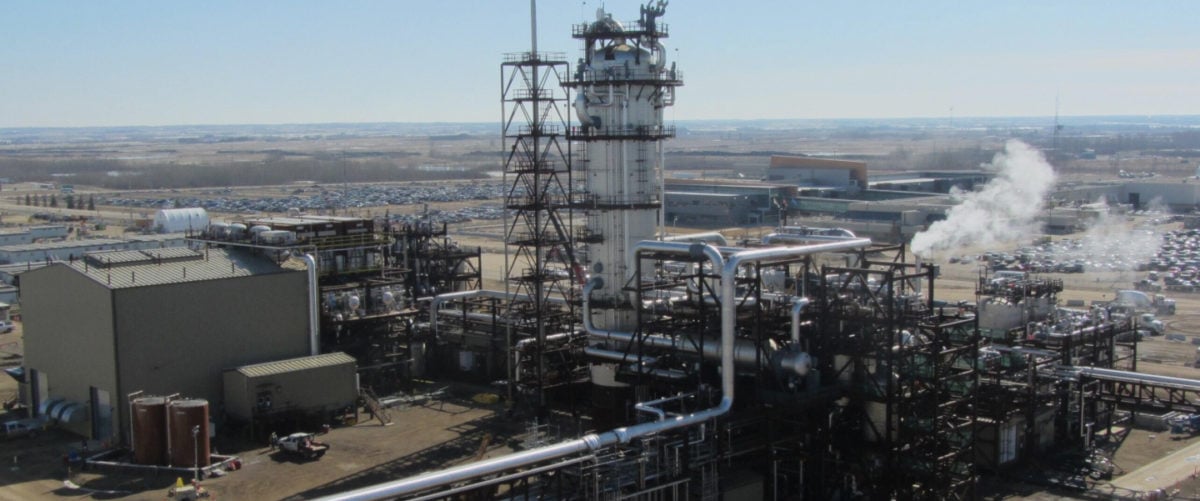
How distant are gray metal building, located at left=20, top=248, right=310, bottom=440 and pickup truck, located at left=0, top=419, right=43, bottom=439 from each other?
0.89 metres

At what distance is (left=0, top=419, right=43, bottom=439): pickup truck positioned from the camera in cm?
3762

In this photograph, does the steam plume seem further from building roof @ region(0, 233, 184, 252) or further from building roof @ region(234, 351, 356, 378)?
building roof @ region(0, 233, 184, 252)

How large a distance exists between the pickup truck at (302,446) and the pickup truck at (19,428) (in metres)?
9.54

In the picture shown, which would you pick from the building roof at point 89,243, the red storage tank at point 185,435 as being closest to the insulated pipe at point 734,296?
the red storage tank at point 185,435

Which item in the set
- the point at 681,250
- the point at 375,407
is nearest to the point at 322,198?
the point at 375,407

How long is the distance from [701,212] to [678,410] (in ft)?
284

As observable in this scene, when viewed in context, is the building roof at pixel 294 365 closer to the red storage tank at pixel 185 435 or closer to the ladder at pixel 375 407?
the ladder at pixel 375 407

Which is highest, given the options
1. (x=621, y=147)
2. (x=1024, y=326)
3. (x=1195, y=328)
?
(x=621, y=147)

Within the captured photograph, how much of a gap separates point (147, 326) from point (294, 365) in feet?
16.0

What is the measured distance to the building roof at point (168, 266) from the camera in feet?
121

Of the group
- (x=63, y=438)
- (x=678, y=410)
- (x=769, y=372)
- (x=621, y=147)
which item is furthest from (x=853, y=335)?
(x=63, y=438)

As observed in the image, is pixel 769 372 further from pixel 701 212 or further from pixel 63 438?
pixel 701 212

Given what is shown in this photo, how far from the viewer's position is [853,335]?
29.8 m

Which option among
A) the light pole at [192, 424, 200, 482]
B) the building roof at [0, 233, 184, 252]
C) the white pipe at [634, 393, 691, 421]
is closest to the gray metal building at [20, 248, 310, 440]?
the light pole at [192, 424, 200, 482]
